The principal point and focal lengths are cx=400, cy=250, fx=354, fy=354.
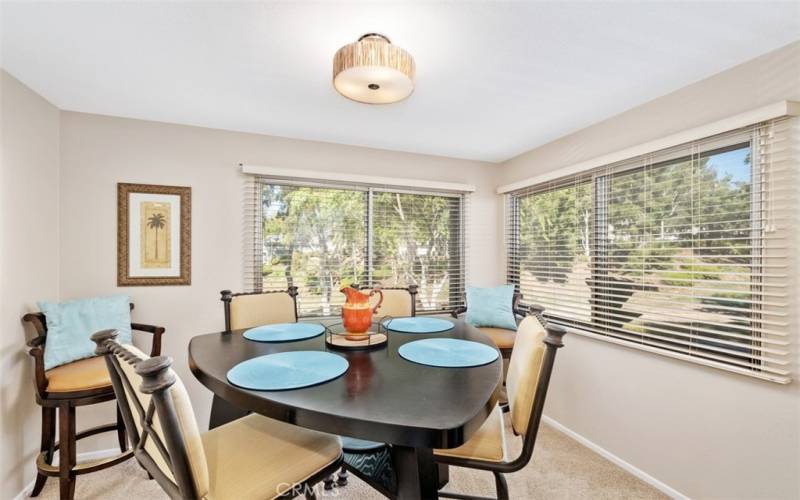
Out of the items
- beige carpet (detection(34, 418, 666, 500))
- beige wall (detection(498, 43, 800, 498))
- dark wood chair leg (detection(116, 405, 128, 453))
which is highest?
beige wall (detection(498, 43, 800, 498))

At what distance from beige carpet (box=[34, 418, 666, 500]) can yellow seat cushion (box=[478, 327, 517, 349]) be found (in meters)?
0.72

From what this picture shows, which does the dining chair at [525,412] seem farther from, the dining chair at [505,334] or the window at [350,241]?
the window at [350,241]

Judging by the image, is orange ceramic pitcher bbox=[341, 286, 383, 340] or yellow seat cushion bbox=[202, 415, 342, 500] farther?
orange ceramic pitcher bbox=[341, 286, 383, 340]

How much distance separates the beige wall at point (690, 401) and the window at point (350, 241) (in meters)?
1.36

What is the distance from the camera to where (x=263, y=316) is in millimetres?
2451

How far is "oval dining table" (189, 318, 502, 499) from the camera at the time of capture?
961 mm

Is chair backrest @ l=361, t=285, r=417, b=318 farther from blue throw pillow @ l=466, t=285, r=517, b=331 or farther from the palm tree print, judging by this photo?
the palm tree print

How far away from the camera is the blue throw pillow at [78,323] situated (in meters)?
2.07

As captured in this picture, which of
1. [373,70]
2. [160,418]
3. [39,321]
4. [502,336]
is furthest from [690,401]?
[39,321]

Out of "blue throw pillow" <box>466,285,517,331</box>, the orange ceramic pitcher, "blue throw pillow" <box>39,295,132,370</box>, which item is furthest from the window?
the orange ceramic pitcher

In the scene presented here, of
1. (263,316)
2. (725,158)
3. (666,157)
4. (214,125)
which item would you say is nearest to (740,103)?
(725,158)

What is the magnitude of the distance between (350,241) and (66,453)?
2250 millimetres

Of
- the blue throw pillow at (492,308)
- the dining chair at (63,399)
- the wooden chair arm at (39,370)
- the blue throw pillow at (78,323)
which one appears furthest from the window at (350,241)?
the wooden chair arm at (39,370)

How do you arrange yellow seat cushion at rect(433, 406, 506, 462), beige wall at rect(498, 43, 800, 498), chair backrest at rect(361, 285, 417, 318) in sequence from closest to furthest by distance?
yellow seat cushion at rect(433, 406, 506, 462) → beige wall at rect(498, 43, 800, 498) → chair backrest at rect(361, 285, 417, 318)
